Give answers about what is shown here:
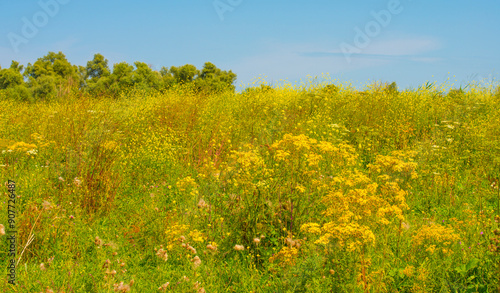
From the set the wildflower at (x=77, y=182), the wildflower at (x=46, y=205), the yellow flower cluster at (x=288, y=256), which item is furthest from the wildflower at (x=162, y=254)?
the wildflower at (x=77, y=182)

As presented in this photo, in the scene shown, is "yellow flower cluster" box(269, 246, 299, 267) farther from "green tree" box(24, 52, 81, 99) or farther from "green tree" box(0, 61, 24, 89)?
"green tree" box(0, 61, 24, 89)

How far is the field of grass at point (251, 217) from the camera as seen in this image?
8.23 feet

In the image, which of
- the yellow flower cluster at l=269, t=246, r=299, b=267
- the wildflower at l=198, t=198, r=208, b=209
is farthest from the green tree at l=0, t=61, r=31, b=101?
the yellow flower cluster at l=269, t=246, r=299, b=267

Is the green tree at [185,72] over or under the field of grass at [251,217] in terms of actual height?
over

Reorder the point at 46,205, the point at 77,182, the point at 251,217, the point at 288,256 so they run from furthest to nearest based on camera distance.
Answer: the point at 77,182 → the point at 46,205 → the point at 251,217 → the point at 288,256

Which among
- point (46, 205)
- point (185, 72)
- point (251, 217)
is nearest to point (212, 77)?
point (185, 72)

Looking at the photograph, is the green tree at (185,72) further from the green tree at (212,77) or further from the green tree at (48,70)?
the green tree at (48,70)

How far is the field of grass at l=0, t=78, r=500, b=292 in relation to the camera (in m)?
2.51

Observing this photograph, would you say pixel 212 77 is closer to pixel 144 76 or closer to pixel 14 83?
pixel 144 76

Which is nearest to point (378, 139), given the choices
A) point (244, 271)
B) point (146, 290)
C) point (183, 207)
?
point (183, 207)

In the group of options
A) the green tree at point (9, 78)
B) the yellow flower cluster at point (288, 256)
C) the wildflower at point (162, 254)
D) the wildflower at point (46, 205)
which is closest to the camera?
the yellow flower cluster at point (288, 256)

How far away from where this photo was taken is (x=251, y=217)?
125 inches

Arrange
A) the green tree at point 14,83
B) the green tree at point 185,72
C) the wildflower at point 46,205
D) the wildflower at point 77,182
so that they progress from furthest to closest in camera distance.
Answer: the green tree at point 185,72, the green tree at point 14,83, the wildflower at point 77,182, the wildflower at point 46,205

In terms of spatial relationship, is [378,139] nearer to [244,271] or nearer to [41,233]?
[244,271]
